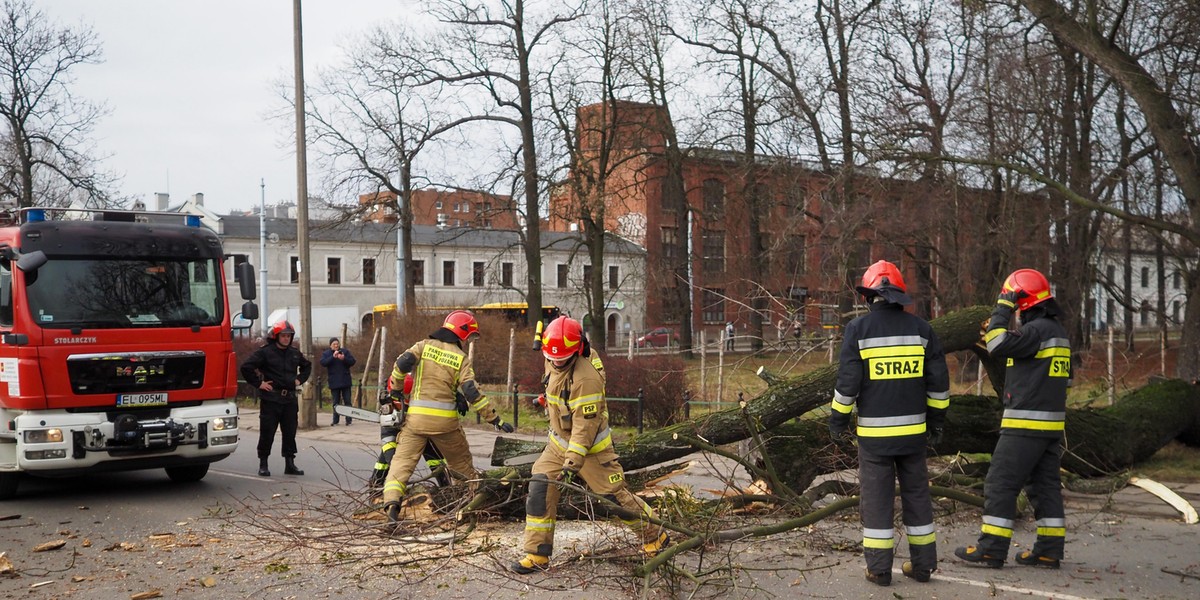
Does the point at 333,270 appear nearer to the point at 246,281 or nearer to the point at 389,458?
the point at 246,281

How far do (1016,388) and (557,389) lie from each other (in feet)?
10.1

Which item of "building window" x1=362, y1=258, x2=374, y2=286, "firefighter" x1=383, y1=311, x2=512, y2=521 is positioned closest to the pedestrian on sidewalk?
"firefighter" x1=383, y1=311, x2=512, y2=521

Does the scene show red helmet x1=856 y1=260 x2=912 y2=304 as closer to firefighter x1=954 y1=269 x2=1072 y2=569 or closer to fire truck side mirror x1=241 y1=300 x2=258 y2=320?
firefighter x1=954 y1=269 x2=1072 y2=569

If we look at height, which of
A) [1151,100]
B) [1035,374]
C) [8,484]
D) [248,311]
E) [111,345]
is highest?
[1151,100]

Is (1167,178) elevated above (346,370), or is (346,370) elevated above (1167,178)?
(1167,178)

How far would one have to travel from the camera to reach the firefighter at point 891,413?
601 centimetres

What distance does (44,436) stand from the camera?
903 cm

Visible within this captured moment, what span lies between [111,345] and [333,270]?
4931 centimetres

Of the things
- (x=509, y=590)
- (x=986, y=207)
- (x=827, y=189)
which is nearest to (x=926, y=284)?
(x=986, y=207)

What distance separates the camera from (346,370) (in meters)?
18.3

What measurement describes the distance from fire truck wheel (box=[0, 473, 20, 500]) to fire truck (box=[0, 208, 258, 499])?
0.04 feet

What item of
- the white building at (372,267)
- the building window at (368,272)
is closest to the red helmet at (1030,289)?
the white building at (372,267)

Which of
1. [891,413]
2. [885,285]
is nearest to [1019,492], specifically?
[891,413]

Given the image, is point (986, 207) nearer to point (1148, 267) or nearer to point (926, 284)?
point (926, 284)
